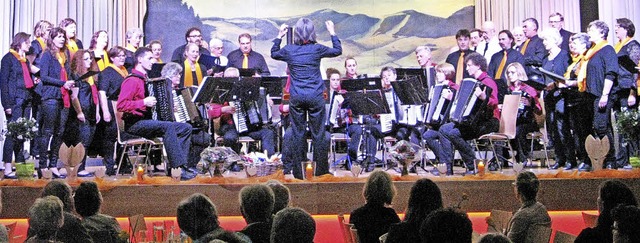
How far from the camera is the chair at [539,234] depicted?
166 inches

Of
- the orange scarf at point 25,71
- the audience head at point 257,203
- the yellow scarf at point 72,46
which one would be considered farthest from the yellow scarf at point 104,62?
the audience head at point 257,203

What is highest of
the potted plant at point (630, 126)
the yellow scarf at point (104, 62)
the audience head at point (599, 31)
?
the audience head at point (599, 31)

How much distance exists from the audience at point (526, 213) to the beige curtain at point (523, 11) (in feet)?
27.2

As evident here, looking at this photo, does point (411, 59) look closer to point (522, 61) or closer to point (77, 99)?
point (522, 61)

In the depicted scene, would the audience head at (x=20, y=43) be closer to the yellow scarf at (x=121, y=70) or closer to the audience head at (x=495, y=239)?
the yellow scarf at (x=121, y=70)

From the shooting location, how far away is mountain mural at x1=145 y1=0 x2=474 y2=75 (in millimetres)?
14562

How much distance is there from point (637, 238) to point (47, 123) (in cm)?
686

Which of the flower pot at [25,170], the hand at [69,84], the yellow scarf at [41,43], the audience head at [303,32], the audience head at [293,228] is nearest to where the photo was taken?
the audience head at [293,228]

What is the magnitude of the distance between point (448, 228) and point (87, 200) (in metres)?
2.26

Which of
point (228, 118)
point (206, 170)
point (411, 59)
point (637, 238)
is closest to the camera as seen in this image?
point (637, 238)

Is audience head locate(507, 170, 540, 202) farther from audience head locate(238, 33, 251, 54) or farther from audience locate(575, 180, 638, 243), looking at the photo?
audience head locate(238, 33, 251, 54)

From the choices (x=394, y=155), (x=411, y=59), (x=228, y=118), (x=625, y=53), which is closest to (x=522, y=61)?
(x=625, y=53)

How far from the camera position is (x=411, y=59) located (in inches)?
579

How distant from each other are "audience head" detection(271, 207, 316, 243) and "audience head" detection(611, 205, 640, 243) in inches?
50.9
